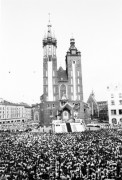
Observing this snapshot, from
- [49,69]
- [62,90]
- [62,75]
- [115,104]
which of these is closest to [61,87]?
[62,90]

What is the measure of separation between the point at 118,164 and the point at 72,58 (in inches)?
2427

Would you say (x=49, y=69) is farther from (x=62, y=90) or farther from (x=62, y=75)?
(x=62, y=90)

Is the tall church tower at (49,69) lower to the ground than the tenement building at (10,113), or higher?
higher

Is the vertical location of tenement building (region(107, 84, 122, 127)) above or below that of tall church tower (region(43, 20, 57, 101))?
below

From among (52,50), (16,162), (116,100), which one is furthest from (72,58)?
(16,162)

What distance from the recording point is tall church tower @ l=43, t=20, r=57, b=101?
70.6 m

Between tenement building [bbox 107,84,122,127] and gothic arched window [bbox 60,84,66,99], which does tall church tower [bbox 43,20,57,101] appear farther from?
tenement building [bbox 107,84,122,127]

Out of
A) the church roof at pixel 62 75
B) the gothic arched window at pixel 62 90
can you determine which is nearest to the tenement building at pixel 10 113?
the gothic arched window at pixel 62 90

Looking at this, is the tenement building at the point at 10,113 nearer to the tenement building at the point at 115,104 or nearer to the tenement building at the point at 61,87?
the tenement building at the point at 61,87

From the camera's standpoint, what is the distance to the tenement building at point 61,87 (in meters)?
69.7

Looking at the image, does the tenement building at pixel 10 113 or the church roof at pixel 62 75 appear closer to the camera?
the church roof at pixel 62 75

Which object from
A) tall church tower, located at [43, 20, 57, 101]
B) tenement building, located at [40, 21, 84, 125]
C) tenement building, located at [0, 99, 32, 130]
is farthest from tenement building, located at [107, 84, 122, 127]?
tenement building, located at [0, 99, 32, 130]

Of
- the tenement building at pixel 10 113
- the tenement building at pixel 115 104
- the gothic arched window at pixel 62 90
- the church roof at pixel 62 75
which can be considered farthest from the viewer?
the tenement building at pixel 10 113

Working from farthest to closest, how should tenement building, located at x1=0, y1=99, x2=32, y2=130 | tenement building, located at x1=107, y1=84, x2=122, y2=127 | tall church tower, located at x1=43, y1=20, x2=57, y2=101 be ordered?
1. tenement building, located at x1=0, y1=99, x2=32, y2=130
2. tall church tower, located at x1=43, y1=20, x2=57, y2=101
3. tenement building, located at x1=107, y1=84, x2=122, y2=127
